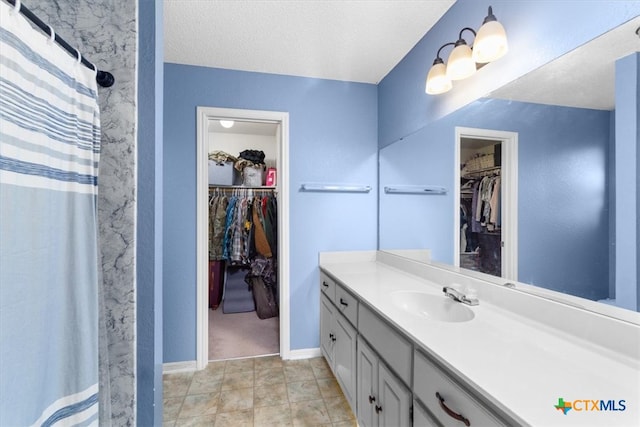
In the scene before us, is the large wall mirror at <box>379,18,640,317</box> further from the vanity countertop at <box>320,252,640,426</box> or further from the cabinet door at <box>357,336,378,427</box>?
the cabinet door at <box>357,336,378,427</box>

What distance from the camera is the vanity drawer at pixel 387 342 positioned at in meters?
0.98

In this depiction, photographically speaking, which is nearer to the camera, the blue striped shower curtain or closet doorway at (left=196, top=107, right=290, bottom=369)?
the blue striped shower curtain

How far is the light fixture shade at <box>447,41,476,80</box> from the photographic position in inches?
50.1

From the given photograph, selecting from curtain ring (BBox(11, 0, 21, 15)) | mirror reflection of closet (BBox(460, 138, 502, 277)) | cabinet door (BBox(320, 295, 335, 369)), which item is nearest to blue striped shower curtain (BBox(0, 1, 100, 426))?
curtain ring (BBox(11, 0, 21, 15))

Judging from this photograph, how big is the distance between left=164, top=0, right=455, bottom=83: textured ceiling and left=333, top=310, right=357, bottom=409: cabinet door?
1800 mm

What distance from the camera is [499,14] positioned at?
3.96 feet

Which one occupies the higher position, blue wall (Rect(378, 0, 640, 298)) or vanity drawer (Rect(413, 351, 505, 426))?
blue wall (Rect(378, 0, 640, 298))

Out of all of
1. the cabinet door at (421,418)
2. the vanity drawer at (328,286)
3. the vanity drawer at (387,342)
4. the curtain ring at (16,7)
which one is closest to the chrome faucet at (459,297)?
the vanity drawer at (387,342)

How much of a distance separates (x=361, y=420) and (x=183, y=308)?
4.88 ft

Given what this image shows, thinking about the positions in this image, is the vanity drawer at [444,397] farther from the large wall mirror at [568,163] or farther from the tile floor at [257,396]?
the tile floor at [257,396]

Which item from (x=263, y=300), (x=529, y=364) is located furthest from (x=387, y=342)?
(x=263, y=300)

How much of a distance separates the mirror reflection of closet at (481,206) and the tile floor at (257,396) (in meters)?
1.18

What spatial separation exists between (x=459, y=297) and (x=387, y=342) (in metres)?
0.43

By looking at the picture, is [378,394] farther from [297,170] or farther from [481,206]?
[297,170]
